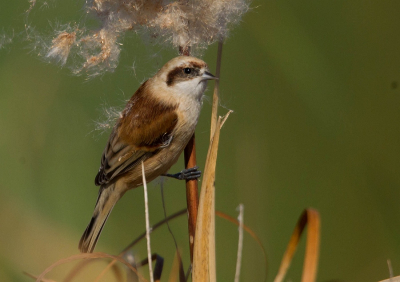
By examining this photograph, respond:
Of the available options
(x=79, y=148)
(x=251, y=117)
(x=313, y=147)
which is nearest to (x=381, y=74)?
(x=313, y=147)

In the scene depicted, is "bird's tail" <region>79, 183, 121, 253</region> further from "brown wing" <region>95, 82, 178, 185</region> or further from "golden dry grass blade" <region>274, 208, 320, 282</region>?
"golden dry grass blade" <region>274, 208, 320, 282</region>

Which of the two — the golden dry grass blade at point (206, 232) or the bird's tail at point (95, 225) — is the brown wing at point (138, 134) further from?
the golden dry grass blade at point (206, 232)

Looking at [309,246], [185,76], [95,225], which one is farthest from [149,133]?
[309,246]

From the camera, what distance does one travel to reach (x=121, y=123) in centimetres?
213

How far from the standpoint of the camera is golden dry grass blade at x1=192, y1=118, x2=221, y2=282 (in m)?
1.36

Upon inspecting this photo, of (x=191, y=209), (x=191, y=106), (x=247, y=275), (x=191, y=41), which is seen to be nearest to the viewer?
(x=191, y=209)

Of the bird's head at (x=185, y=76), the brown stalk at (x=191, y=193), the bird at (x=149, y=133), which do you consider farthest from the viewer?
the bird at (x=149, y=133)

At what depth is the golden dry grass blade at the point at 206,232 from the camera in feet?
4.45

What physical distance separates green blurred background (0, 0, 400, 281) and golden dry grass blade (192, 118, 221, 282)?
1.16 meters

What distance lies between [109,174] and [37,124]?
0.95 m

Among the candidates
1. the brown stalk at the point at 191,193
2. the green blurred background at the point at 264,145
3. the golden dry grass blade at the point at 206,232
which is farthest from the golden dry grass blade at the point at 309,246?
the green blurred background at the point at 264,145

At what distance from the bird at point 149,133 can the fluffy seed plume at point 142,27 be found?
29 centimetres

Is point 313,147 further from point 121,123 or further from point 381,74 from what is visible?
point 121,123

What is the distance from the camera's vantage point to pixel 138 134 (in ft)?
6.91
